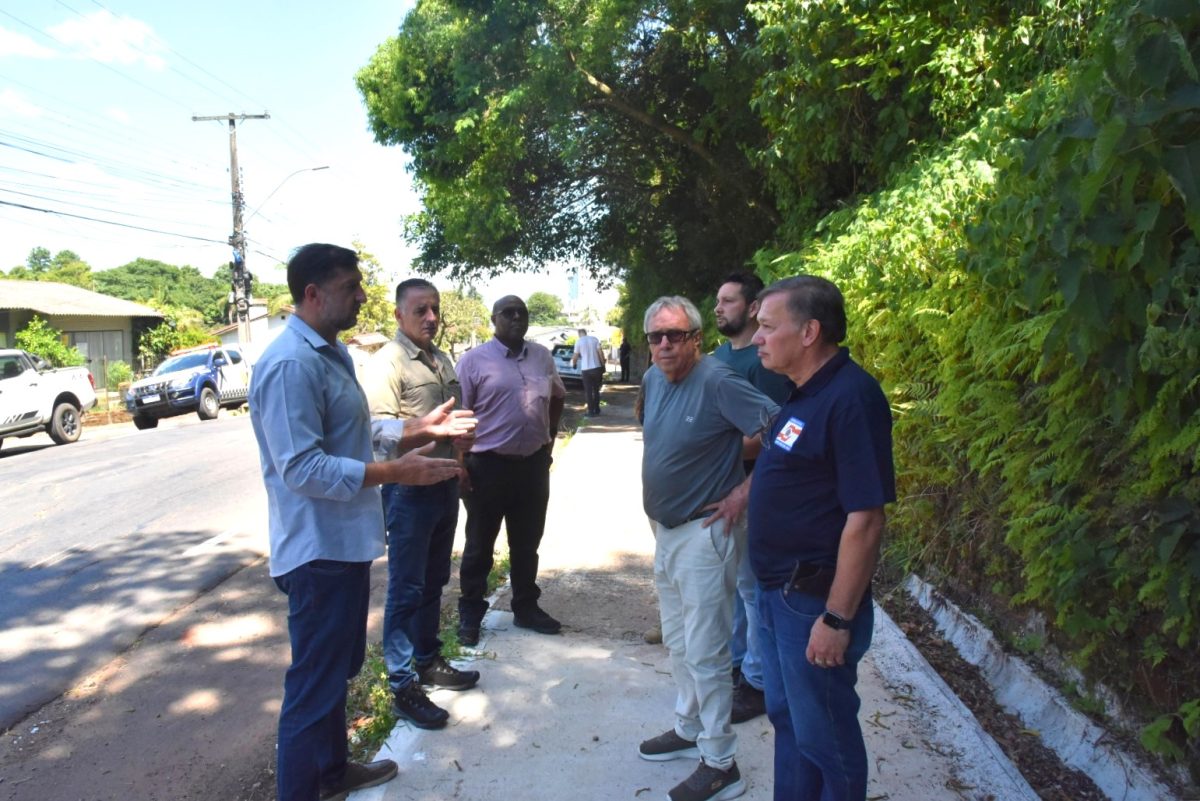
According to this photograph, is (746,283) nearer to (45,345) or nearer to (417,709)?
(417,709)

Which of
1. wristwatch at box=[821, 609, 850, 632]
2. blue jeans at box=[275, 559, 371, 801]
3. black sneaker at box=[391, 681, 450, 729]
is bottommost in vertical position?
black sneaker at box=[391, 681, 450, 729]

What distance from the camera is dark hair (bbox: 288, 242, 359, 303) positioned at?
3.05m

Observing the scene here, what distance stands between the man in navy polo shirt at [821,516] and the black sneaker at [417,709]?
177 cm

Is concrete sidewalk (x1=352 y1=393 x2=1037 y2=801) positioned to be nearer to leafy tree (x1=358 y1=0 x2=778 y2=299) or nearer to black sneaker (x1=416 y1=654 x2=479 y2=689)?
black sneaker (x1=416 y1=654 x2=479 y2=689)

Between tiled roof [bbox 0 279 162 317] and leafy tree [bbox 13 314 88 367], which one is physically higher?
tiled roof [bbox 0 279 162 317]

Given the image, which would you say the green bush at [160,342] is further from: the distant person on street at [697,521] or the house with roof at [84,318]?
the distant person on street at [697,521]

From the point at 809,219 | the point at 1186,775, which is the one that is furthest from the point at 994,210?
the point at 809,219

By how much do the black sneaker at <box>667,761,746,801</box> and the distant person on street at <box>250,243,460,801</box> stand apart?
4.19ft

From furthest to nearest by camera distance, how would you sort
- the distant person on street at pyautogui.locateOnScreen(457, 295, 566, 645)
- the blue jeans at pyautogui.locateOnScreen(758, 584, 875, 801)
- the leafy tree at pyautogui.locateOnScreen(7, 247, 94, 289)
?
1. the leafy tree at pyautogui.locateOnScreen(7, 247, 94, 289)
2. the distant person on street at pyautogui.locateOnScreen(457, 295, 566, 645)
3. the blue jeans at pyautogui.locateOnScreen(758, 584, 875, 801)

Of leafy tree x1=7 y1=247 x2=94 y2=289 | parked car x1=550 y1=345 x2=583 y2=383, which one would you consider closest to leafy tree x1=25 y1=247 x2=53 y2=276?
leafy tree x1=7 y1=247 x2=94 y2=289

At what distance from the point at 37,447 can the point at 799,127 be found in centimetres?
1510

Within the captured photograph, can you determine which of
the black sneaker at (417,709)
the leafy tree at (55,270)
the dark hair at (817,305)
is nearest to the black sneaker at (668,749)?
the black sneaker at (417,709)

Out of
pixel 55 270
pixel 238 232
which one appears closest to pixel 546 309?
pixel 55 270

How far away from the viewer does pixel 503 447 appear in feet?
15.5
